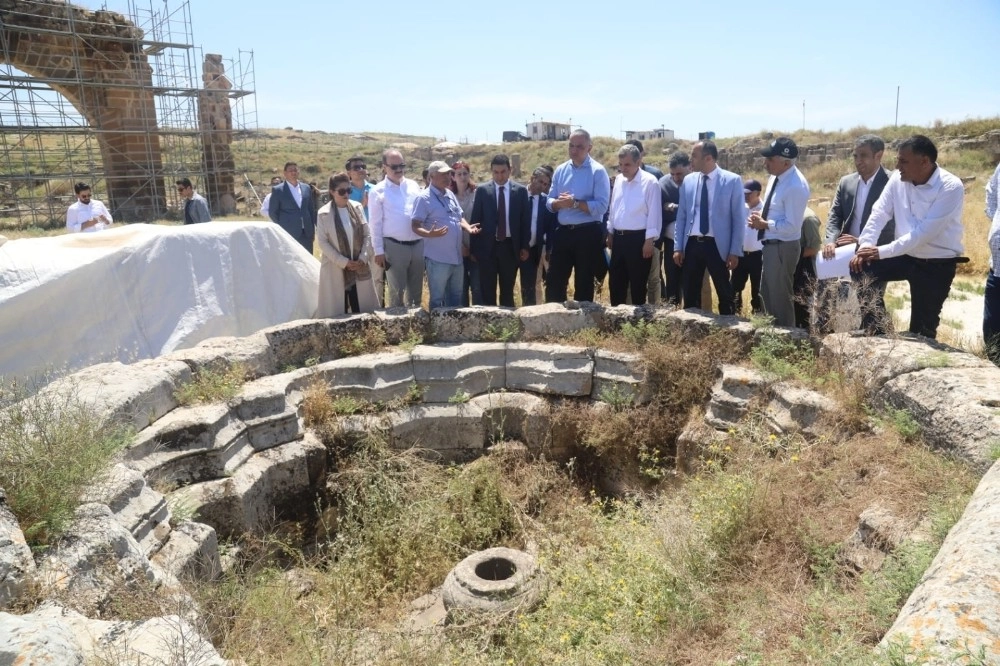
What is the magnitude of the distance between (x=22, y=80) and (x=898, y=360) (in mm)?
18466

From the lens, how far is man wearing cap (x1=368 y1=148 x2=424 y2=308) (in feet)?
21.0

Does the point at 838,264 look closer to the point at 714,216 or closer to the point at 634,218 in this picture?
the point at 714,216

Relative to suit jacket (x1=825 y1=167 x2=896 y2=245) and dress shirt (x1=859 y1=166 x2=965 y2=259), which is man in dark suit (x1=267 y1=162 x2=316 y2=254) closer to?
suit jacket (x1=825 y1=167 x2=896 y2=245)

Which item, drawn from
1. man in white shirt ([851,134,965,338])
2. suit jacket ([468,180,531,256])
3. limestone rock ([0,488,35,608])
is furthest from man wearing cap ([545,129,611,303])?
limestone rock ([0,488,35,608])

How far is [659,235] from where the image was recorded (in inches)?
248

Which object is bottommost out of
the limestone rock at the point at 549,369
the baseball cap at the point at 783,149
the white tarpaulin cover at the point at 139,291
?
the limestone rock at the point at 549,369

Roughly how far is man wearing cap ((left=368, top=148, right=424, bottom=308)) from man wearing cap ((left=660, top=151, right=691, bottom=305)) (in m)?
2.43

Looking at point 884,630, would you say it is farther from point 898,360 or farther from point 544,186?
point 544,186

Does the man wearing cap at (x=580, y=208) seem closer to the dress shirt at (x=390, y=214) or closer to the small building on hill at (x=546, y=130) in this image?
the dress shirt at (x=390, y=214)

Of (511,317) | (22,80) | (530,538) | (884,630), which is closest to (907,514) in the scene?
(884,630)

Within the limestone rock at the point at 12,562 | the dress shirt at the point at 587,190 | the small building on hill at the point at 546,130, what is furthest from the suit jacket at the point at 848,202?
the small building on hill at the point at 546,130

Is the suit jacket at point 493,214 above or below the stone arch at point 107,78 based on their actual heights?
below

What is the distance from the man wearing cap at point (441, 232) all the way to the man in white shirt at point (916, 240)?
3459 mm

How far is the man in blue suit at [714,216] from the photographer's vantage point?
569 centimetres
